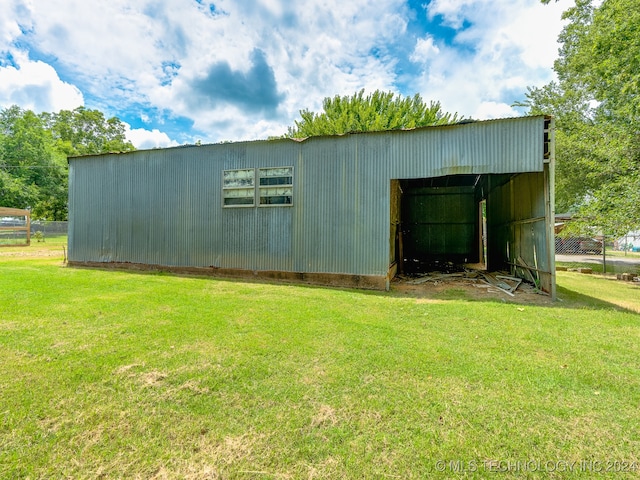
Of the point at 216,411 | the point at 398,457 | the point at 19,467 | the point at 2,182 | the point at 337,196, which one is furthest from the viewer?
the point at 2,182

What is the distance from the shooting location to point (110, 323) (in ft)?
13.1

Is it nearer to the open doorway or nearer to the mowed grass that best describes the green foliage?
the mowed grass

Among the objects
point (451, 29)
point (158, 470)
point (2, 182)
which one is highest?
point (451, 29)

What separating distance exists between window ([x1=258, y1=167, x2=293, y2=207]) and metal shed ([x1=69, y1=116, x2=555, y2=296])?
0.10 feet

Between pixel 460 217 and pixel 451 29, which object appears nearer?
pixel 451 29

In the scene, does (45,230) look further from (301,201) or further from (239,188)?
(301,201)

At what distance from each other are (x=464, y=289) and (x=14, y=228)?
1032 inches

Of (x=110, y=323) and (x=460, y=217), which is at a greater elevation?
(x=460, y=217)

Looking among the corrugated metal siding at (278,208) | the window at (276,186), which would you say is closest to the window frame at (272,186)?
the window at (276,186)

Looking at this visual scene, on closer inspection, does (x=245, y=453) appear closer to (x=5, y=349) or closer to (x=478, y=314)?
(x=5, y=349)

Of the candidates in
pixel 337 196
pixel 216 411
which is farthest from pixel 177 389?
pixel 337 196

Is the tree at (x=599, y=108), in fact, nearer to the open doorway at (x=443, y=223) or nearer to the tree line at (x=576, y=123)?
the tree line at (x=576, y=123)

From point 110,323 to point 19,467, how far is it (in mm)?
2724

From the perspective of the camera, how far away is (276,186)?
303 inches
